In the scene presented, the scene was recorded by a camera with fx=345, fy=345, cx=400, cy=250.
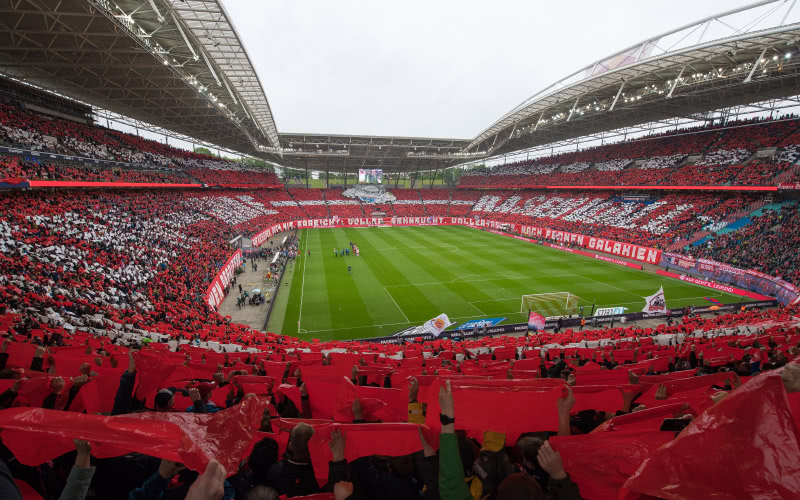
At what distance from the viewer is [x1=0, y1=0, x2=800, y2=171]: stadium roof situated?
17.9 m

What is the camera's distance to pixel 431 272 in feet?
106

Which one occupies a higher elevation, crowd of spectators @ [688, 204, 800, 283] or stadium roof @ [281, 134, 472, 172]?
stadium roof @ [281, 134, 472, 172]

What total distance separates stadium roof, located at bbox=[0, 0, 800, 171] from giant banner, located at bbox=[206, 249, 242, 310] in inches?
543

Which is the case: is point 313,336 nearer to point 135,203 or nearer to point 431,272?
point 431,272

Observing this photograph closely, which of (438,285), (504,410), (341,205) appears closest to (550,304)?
(438,285)

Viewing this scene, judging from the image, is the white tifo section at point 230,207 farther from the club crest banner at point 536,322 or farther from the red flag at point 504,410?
the red flag at point 504,410

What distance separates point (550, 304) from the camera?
23797mm

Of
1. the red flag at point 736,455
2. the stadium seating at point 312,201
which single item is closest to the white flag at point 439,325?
the red flag at point 736,455

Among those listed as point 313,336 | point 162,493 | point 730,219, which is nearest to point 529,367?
point 162,493

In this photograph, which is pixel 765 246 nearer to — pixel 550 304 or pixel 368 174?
pixel 550 304

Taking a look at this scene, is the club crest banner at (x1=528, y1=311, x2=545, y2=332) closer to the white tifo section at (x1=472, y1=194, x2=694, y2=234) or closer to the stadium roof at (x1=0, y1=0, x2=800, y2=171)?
the stadium roof at (x1=0, y1=0, x2=800, y2=171)

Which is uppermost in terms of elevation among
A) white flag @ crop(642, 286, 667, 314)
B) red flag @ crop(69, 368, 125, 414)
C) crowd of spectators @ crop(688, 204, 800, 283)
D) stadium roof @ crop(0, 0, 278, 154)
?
stadium roof @ crop(0, 0, 278, 154)

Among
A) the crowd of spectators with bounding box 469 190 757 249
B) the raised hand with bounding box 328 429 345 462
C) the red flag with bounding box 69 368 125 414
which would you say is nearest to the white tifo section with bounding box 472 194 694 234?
the crowd of spectators with bounding box 469 190 757 249

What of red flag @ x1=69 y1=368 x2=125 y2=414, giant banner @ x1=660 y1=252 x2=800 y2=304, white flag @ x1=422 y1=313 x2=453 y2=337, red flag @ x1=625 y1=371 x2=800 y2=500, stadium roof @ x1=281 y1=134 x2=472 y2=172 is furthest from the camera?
stadium roof @ x1=281 y1=134 x2=472 y2=172
